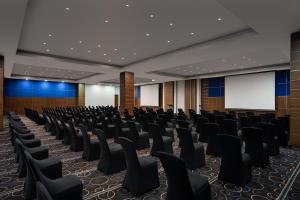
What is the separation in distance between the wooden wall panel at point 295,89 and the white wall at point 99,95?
928 inches

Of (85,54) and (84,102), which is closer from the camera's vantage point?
(85,54)

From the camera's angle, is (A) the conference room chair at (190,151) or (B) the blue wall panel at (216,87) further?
(B) the blue wall panel at (216,87)

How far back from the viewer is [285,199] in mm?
2934

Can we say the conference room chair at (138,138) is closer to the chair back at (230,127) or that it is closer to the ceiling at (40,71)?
the chair back at (230,127)

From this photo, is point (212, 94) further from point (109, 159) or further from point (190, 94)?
point (109, 159)

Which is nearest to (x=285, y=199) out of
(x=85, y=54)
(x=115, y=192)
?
(x=115, y=192)

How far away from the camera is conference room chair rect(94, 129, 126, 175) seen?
3.92 meters

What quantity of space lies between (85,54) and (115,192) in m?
9.62

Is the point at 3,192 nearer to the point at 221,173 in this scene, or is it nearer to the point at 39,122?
the point at 221,173

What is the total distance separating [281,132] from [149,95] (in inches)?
819

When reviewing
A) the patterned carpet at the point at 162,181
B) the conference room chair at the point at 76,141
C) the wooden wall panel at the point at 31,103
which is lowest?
the patterned carpet at the point at 162,181

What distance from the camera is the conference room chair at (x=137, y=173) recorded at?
3.01m

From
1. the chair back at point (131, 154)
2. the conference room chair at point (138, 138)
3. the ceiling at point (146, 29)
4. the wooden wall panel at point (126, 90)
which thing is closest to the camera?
A: the chair back at point (131, 154)

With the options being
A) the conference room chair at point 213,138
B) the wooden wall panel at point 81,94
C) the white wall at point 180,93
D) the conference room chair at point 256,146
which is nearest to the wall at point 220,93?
the white wall at point 180,93
